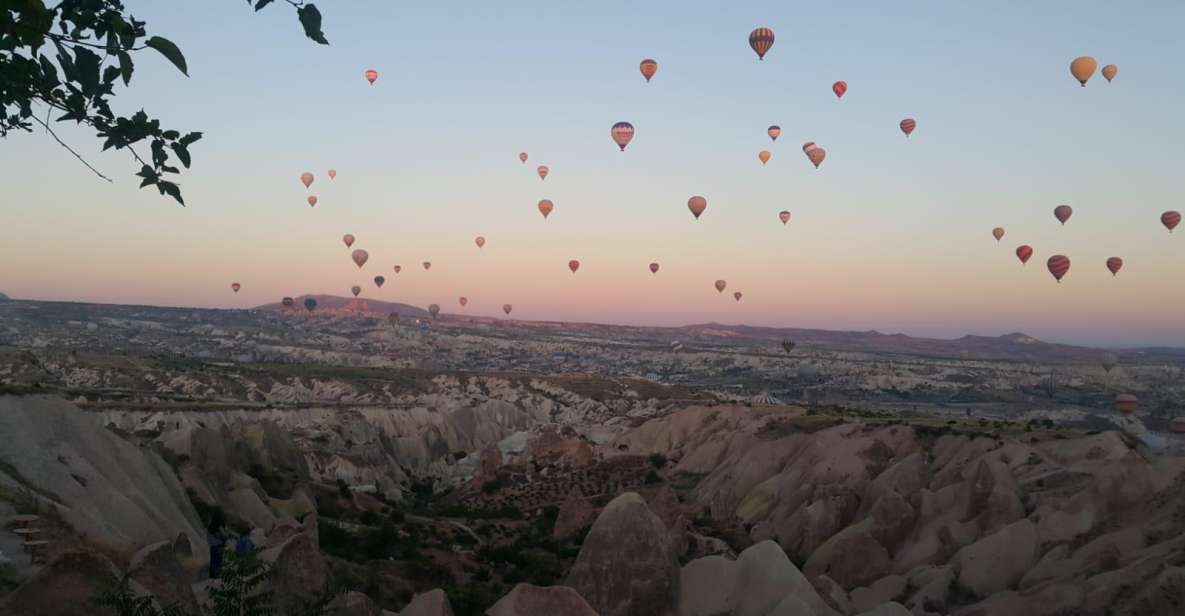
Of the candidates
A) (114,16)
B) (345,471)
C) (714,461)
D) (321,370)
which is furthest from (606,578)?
(321,370)

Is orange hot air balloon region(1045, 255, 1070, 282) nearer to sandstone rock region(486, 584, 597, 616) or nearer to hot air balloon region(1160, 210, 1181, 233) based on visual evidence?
hot air balloon region(1160, 210, 1181, 233)

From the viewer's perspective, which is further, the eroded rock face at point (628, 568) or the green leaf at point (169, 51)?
the eroded rock face at point (628, 568)

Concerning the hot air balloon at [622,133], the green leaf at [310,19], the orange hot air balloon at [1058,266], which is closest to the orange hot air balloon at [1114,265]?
the orange hot air balloon at [1058,266]

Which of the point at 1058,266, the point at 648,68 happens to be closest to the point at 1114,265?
the point at 1058,266

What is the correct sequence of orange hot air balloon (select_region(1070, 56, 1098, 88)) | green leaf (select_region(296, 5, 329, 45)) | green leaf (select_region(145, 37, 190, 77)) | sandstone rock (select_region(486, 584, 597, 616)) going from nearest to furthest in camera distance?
green leaf (select_region(145, 37, 190, 77)), green leaf (select_region(296, 5, 329, 45)), sandstone rock (select_region(486, 584, 597, 616)), orange hot air balloon (select_region(1070, 56, 1098, 88))

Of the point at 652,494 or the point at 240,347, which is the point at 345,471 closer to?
the point at 652,494

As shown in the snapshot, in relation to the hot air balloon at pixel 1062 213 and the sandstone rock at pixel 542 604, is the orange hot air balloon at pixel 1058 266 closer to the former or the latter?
the hot air balloon at pixel 1062 213

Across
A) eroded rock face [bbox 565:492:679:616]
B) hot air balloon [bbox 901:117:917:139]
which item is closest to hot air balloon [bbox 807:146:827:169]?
hot air balloon [bbox 901:117:917:139]
